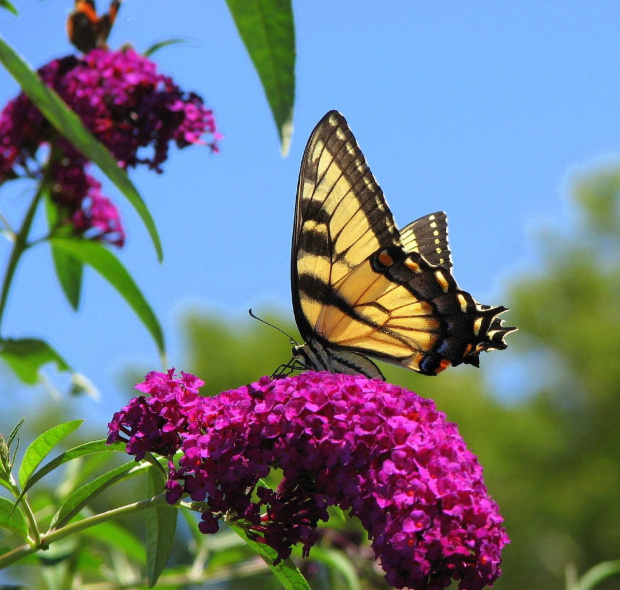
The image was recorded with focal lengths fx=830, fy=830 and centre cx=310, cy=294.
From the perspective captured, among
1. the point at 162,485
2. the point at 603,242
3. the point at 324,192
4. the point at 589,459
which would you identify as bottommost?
the point at 589,459

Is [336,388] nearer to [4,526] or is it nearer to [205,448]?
[205,448]

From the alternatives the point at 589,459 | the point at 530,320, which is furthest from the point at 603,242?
the point at 589,459

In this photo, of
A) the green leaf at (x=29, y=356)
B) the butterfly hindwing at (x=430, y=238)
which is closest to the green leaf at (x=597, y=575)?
the butterfly hindwing at (x=430, y=238)

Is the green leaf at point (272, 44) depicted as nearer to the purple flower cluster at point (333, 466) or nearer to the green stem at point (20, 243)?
the purple flower cluster at point (333, 466)

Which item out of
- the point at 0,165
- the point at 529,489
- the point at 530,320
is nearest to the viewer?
the point at 0,165

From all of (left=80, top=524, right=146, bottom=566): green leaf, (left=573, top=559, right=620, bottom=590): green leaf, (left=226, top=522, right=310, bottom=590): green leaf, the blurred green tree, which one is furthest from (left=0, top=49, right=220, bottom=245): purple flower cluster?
the blurred green tree

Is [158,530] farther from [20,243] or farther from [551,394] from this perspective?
[551,394]

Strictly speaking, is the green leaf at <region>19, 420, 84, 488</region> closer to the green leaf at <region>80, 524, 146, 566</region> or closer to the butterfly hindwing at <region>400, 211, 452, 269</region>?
the green leaf at <region>80, 524, 146, 566</region>
